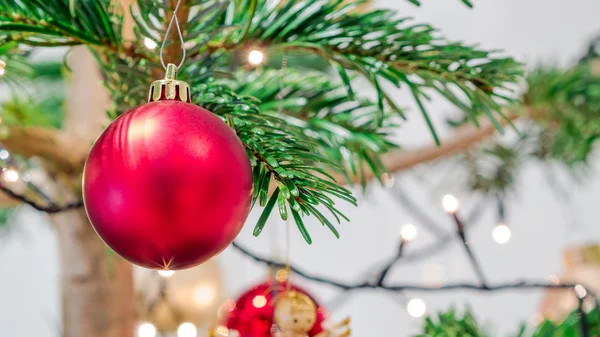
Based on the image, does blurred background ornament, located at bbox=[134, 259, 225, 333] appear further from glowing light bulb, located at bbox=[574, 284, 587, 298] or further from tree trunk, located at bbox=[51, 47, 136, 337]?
glowing light bulb, located at bbox=[574, 284, 587, 298]

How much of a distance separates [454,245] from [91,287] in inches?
26.6

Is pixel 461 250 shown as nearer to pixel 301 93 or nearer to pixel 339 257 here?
pixel 339 257

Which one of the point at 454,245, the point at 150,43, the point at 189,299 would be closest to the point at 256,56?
the point at 150,43

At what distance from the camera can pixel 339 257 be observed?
3.22 ft

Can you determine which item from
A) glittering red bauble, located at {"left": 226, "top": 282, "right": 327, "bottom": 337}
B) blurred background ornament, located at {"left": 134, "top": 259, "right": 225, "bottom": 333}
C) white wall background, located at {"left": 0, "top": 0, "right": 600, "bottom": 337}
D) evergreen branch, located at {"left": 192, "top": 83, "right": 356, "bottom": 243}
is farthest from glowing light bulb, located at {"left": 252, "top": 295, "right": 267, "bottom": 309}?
white wall background, located at {"left": 0, "top": 0, "right": 600, "bottom": 337}

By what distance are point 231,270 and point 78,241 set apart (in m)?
0.81

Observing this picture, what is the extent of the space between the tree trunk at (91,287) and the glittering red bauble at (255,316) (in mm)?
116

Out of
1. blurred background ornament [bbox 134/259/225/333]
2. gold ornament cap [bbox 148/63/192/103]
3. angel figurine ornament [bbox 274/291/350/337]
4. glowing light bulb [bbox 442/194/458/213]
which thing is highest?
gold ornament cap [bbox 148/63/192/103]

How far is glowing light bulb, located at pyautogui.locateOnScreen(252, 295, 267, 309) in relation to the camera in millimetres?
281

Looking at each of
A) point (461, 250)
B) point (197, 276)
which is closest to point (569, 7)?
point (461, 250)

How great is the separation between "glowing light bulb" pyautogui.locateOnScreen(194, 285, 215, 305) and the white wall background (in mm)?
292

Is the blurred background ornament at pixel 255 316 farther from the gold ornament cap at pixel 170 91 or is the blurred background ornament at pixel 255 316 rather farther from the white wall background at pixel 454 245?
the white wall background at pixel 454 245

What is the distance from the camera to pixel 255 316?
28 cm

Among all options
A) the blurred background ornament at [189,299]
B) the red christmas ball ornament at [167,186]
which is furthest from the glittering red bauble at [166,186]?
the blurred background ornament at [189,299]
